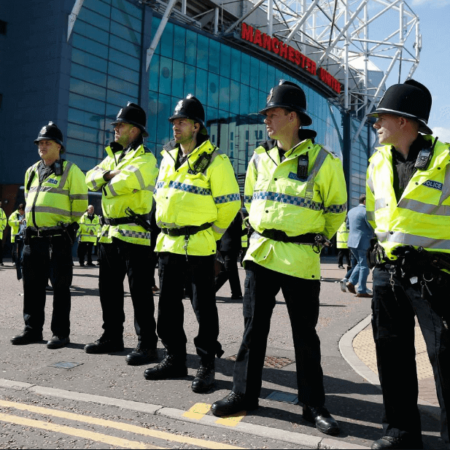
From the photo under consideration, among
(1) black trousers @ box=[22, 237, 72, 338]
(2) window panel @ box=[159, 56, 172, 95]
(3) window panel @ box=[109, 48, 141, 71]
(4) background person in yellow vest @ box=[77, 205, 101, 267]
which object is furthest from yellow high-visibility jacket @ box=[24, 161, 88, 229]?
(2) window panel @ box=[159, 56, 172, 95]

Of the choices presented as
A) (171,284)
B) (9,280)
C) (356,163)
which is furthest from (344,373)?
(356,163)

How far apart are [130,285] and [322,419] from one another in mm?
2407

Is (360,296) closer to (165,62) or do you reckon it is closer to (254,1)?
(165,62)

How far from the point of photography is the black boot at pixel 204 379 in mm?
4035

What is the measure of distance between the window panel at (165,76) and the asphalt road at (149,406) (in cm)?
2819

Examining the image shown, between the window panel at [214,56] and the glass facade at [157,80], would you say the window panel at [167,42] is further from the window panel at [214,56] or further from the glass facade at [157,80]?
the window panel at [214,56]

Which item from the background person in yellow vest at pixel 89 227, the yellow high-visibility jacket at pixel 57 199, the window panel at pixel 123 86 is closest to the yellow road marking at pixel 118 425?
the yellow high-visibility jacket at pixel 57 199

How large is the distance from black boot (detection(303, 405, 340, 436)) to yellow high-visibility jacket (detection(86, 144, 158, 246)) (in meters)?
2.35

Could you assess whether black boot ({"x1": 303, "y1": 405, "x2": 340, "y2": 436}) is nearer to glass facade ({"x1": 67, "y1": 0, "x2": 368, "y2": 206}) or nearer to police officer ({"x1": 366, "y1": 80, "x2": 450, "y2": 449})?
police officer ({"x1": 366, "y1": 80, "x2": 450, "y2": 449})

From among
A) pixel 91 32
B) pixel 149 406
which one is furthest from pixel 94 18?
pixel 149 406

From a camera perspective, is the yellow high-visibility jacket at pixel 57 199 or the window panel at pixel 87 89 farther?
the window panel at pixel 87 89

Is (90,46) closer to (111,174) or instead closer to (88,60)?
(88,60)

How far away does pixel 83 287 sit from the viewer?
11.4 metres

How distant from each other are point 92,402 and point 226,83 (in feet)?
115
